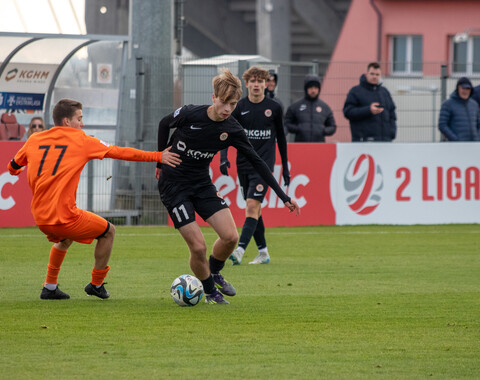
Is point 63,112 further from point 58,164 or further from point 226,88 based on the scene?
point 226,88

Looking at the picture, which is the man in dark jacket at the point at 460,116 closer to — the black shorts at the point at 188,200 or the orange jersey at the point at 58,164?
Answer: the black shorts at the point at 188,200

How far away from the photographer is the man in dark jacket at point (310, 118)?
15352 millimetres

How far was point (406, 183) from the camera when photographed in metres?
15.7

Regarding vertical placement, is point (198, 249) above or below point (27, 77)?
below

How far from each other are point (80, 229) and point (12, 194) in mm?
7255

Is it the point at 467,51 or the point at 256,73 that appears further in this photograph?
the point at 467,51

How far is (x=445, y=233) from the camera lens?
1463 cm

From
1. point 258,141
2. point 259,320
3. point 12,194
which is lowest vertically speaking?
point 259,320

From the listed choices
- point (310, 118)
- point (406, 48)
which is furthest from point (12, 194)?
point (406, 48)

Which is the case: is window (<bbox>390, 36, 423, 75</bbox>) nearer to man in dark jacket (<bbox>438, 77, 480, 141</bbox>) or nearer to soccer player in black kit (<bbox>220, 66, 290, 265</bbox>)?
man in dark jacket (<bbox>438, 77, 480, 141</bbox>)

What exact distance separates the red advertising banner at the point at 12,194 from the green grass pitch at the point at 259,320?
2554 millimetres

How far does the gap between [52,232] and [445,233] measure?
8.44 meters

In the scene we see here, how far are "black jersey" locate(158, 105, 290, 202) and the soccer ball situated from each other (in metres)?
0.82

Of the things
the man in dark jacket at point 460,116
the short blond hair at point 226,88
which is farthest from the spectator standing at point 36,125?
the short blond hair at point 226,88
